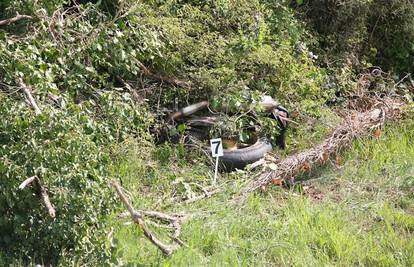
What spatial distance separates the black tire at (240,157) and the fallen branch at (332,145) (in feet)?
0.79

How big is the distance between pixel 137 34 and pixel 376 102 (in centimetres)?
299

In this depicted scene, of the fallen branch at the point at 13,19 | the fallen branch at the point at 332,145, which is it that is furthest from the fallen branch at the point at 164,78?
the fallen branch at the point at 13,19

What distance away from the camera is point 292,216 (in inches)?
227

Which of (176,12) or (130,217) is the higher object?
(176,12)

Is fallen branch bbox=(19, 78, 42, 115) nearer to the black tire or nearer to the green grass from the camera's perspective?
the green grass

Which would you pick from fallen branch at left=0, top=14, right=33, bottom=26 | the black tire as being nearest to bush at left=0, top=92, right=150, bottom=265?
fallen branch at left=0, top=14, right=33, bottom=26

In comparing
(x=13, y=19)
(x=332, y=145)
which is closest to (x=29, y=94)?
(x=13, y=19)

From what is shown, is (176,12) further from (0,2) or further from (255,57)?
(0,2)

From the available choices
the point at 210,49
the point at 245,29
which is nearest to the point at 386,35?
the point at 245,29

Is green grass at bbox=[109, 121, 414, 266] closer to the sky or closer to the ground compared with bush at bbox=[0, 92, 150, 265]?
closer to the ground

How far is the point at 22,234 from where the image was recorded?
462 centimetres

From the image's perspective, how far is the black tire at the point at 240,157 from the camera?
265 inches

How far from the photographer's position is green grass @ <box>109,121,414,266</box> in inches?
201

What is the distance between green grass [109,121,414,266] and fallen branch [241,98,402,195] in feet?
0.35
